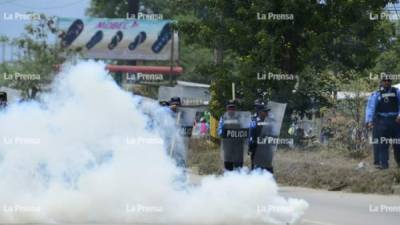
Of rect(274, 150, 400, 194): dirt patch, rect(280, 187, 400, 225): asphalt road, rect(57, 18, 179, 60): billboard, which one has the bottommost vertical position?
rect(280, 187, 400, 225): asphalt road

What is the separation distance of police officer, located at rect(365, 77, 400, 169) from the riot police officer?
8.53ft

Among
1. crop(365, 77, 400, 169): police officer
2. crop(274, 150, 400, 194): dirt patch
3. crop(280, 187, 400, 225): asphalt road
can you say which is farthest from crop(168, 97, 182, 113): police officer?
crop(365, 77, 400, 169): police officer

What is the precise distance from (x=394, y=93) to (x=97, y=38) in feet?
101

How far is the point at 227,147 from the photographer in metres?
17.1

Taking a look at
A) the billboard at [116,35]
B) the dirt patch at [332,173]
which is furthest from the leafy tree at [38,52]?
Result: the dirt patch at [332,173]

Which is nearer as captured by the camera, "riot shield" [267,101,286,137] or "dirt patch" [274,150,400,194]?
"dirt patch" [274,150,400,194]

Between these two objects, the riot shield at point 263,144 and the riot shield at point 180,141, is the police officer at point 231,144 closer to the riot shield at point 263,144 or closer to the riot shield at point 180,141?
the riot shield at point 263,144

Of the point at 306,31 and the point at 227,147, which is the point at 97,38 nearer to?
the point at 306,31

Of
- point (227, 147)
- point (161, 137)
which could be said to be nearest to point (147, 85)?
point (227, 147)

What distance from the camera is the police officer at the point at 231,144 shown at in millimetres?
17078

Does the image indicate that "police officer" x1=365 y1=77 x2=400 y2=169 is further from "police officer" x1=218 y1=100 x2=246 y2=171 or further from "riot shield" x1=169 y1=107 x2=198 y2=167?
"riot shield" x1=169 y1=107 x2=198 y2=167

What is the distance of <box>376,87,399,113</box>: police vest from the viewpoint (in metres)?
16.9

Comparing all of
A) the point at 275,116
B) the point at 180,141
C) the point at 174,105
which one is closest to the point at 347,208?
the point at 180,141

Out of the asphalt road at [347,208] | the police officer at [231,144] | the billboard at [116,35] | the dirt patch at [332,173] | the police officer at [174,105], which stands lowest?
the asphalt road at [347,208]
